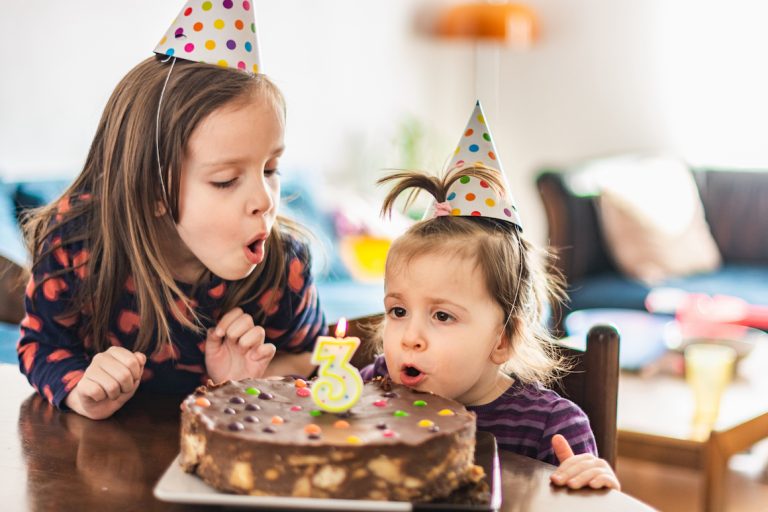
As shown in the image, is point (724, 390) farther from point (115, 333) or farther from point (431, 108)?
point (431, 108)

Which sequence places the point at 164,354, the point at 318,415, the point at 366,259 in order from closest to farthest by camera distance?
the point at 318,415, the point at 164,354, the point at 366,259

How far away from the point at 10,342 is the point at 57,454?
5.31ft

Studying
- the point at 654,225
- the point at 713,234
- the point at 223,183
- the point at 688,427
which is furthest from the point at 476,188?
the point at 713,234

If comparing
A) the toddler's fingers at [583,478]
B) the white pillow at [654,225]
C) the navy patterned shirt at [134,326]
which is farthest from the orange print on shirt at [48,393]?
the white pillow at [654,225]

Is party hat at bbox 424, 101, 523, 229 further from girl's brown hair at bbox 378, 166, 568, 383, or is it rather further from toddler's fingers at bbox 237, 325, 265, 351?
toddler's fingers at bbox 237, 325, 265, 351

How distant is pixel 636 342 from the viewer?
10.6 feet

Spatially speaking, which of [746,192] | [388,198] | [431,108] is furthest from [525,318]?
[431,108]

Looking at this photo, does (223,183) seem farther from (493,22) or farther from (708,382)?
(493,22)

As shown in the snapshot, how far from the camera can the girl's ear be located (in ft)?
4.29

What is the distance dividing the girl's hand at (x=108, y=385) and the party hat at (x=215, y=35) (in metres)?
0.40

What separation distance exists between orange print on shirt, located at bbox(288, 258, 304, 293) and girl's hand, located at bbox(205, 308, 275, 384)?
0.50ft

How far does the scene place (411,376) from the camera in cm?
124

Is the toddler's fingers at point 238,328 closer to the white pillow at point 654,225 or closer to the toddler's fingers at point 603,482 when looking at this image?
the toddler's fingers at point 603,482

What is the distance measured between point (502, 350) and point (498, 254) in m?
0.13
